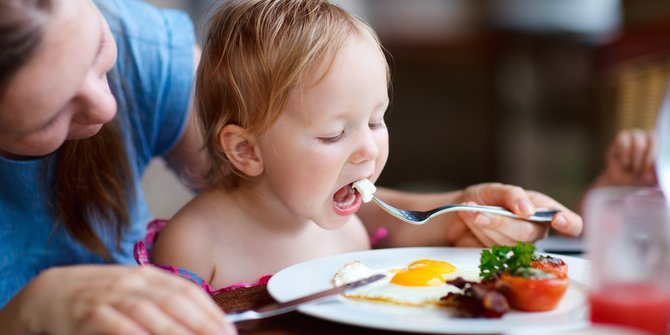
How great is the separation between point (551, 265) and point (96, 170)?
35.7 inches

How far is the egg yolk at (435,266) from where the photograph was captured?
43.3 inches

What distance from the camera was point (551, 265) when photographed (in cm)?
103

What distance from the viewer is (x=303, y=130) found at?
1.19 meters

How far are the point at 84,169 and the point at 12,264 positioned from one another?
250mm

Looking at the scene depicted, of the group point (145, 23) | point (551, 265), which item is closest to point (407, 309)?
point (551, 265)

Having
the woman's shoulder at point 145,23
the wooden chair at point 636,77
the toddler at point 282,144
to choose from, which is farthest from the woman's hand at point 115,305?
the wooden chair at point 636,77

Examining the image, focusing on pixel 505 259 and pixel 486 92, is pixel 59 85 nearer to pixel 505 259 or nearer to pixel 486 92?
pixel 505 259

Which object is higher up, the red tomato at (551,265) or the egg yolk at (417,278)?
the red tomato at (551,265)

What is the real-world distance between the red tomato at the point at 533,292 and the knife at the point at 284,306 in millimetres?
190

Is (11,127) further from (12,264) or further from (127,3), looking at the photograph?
(127,3)

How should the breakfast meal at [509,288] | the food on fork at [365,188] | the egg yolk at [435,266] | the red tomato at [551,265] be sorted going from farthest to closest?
the food on fork at [365,188] → the egg yolk at [435,266] → the red tomato at [551,265] → the breakfast meal at [509,288]

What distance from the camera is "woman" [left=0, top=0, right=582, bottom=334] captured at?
797mm

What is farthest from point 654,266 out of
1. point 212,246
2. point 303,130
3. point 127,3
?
point 127,3

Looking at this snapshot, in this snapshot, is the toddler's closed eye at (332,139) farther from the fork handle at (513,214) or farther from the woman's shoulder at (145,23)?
the woman's shoulder at (145,23)
